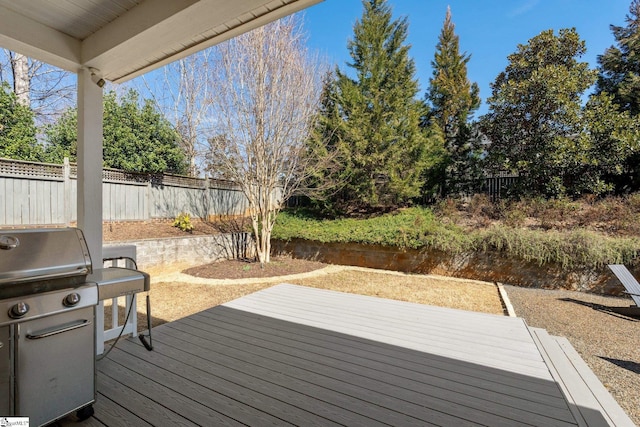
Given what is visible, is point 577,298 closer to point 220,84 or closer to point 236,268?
point 236,268

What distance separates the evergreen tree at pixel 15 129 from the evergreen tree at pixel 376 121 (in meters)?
5.81

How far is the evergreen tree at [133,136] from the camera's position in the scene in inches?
268

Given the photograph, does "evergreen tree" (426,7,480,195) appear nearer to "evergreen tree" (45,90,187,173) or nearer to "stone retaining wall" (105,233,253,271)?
"stone retaining wall" (105,233,253,271)

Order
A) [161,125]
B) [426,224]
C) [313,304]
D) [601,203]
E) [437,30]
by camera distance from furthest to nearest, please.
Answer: [437,30], [161,125], [426,224], [601,203], [313,304]

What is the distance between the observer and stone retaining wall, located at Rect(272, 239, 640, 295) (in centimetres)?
504

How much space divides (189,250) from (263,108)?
347 centimetres

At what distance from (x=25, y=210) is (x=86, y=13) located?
15.0 feet

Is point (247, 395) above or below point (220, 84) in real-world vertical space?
below

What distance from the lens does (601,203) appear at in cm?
598

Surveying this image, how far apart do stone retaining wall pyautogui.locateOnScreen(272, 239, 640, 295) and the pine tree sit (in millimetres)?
1555

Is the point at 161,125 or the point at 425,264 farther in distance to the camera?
the point at 161,125

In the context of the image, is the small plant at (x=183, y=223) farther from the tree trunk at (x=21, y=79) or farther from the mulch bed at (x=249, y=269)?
the tree trunk at (x=21, y=79)

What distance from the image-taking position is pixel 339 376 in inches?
71.8

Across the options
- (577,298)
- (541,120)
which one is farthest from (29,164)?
(541,120)
